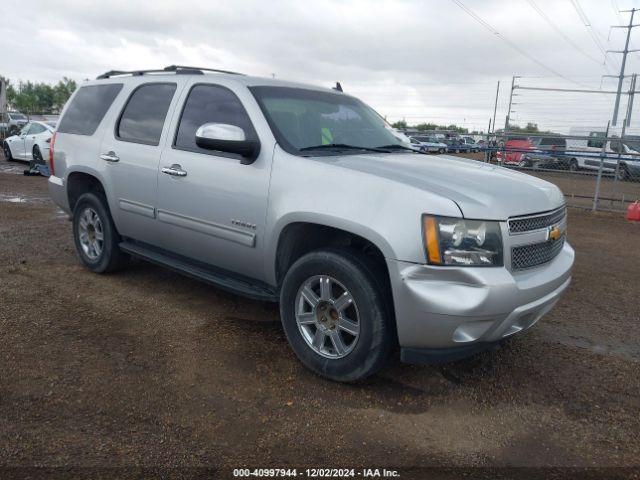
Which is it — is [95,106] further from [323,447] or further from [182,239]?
[323,447]

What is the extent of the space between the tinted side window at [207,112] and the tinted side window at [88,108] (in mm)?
1239

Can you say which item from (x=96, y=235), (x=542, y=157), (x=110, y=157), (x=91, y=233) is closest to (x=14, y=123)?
(x=542, y=157)

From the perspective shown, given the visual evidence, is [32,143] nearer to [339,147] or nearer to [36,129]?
[36,129]

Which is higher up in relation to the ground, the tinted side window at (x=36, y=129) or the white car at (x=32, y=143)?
the tinted side window at (x=36, y=129)

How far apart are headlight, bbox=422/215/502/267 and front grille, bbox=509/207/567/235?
17 cm

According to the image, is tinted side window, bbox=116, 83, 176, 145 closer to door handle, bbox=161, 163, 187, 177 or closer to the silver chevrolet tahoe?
the silver chevrolet tahoe

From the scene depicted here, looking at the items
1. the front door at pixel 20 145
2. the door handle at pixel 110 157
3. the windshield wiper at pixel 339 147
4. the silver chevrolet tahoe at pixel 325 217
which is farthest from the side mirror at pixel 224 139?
the front door at pixel 20 145

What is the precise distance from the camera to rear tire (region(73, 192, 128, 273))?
5145 mm

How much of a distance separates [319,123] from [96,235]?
8.58 ft

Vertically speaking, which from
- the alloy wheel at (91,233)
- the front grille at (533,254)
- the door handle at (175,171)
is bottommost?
the alloy wheel at (91,233)

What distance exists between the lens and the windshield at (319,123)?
3834mm

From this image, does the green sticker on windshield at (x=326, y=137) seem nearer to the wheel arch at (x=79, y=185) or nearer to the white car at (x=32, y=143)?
the wheel arch at (x=79, y=185)

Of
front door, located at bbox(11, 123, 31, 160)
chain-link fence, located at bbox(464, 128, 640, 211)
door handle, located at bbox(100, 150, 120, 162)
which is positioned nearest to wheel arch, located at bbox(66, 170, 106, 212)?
door handle, located at bbox(100, 150, 120, 162)

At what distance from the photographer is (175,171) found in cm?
420
